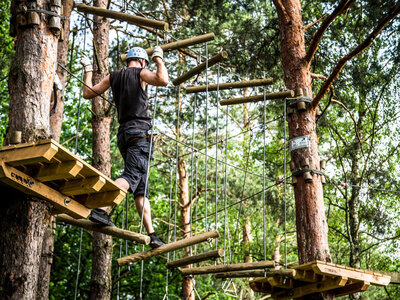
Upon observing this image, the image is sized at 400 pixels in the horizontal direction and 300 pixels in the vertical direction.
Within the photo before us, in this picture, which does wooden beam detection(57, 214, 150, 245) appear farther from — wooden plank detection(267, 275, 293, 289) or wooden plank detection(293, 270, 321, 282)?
wooden plank detection(267, 275, 293, 289)

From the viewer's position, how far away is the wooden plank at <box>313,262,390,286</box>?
4.57 metres

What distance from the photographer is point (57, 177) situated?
3.32 m

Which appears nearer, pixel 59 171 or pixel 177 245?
pixel 59 171

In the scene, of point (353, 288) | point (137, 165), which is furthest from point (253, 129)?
point (137, 165)

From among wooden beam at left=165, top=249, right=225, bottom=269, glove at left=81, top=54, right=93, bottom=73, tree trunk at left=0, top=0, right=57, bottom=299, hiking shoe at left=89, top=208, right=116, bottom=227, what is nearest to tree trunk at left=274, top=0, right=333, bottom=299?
wooden beam at left=165, top=249, right=225, bottom=269

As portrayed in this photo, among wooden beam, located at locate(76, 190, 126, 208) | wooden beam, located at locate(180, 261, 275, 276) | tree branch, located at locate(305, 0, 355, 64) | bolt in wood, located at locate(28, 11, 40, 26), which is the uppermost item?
tree branch, located at locate(305, 0, 355, 64)

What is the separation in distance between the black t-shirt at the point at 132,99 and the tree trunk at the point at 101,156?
96.0 inches

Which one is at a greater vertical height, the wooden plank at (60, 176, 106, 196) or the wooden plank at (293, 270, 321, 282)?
the wooden plank at (60, 176, 106, 196)

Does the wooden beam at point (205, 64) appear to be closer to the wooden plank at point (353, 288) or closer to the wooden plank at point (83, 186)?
the wooden plank at point (83, 186)

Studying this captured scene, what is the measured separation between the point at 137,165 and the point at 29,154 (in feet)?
3.46

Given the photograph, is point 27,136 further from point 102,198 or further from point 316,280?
point 316,280

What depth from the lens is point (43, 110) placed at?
3.54 metres

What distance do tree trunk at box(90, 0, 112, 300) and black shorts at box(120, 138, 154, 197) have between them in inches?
108

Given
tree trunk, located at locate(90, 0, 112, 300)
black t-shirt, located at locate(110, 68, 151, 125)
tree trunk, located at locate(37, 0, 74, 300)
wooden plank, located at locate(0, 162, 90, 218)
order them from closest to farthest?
wooden plank, located at locate(0, 162, 90, 218)
black t-shirt, located at locate(110, 68, 151, 125)
tree trunk, located at locate(37, 0, 74, 300)
tree trunk, located at locate(90, 0, 112, 300)
